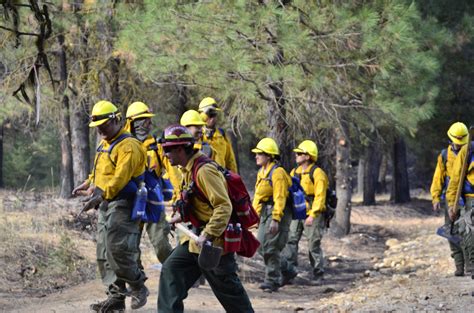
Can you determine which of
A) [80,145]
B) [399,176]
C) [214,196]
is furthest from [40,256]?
[399,176]

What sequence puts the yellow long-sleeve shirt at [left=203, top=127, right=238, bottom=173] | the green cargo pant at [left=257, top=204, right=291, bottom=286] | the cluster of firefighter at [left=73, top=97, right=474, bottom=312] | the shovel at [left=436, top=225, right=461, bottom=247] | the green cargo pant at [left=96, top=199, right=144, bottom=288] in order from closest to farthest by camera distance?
the cluster of firefighter at [left=73, top=97, right=474, bottom=312] < the green cargo pant at [left=96, top=199, right=144, bottom=288] < the yellow long-sleeve shirt at [left=203, top=127, right=238, bottom=173] < the shovel at [left=436, top=225, right=461, bottom=247] < the green cargo pant at [left=257, top=204, right=291, bottom=286]

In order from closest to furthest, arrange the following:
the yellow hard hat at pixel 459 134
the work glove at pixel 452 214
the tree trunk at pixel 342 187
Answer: the work glove at pixel 452 214
the yellow hard hat at pixel 459 134
the tree trunk at pixel 342 187

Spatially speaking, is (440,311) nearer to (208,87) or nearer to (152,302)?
(152,302)

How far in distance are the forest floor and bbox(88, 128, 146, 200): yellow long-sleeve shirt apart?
5.21 feet

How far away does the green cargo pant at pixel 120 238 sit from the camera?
7.80 m

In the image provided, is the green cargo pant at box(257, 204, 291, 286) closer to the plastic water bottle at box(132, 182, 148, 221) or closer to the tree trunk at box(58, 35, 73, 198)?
the plastic water bottle at box(132, 182, 148, 221)

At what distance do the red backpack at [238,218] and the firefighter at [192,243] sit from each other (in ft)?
0.20

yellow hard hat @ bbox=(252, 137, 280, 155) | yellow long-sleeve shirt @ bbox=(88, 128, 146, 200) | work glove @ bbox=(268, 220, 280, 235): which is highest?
yellow hard hat @ bbox=(252, 137, 280, 155)

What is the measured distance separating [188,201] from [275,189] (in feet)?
16.4

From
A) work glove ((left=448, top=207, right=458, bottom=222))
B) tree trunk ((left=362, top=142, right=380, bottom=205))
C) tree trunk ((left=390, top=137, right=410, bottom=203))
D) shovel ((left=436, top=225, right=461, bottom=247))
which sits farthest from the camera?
tree trunk ((left=390, top=137, right=410, bottom=203))

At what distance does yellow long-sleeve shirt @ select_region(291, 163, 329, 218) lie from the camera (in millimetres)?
12617

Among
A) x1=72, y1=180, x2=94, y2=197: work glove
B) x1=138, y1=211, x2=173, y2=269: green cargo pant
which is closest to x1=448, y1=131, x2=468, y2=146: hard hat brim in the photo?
x1=138, y1=211, x2=173, y2=269: green cargo pant

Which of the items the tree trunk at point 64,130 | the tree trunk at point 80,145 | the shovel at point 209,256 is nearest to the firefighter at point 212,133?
the shovel at point 209,256

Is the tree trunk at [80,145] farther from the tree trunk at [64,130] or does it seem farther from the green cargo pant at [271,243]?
the green cargo pant at [271,243]
